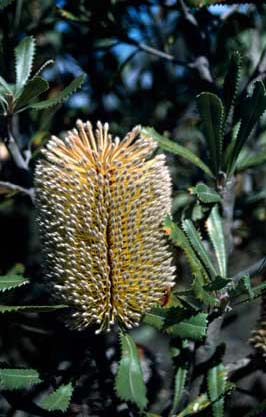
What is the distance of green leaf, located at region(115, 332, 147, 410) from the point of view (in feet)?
2.64

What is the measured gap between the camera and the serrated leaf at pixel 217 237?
3.21ft

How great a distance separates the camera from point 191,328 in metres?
0.87

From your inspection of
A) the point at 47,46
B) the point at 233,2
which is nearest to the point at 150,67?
the point at 47,46

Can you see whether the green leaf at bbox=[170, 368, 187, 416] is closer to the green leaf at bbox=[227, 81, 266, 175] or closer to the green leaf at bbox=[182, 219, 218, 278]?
the green leaf at bbox=[182, 219, 218, 278]

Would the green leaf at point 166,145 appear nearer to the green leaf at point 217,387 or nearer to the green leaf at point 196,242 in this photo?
the green leaf at point 196,242

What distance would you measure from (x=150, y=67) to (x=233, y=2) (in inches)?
27.9

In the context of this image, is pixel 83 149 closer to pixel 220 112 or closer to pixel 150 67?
pixel 220 112

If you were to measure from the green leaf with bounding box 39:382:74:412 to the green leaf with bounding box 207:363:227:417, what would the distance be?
0.66ft

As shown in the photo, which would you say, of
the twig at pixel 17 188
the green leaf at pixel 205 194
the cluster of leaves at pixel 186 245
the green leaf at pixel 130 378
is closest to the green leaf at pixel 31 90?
the cluster of leaves at pixel 186 245

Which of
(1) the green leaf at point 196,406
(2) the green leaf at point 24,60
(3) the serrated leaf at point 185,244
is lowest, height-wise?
(1) the green leaf at point 196,406

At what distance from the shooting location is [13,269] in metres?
1.19

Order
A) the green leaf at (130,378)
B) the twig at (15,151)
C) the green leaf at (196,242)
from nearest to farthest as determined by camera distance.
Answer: the green leaf at (130,378) → the green leaf at (196,242) → the twig at (15,151)

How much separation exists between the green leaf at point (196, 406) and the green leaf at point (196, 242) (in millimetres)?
190

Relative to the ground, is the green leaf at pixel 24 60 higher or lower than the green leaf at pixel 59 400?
higher
